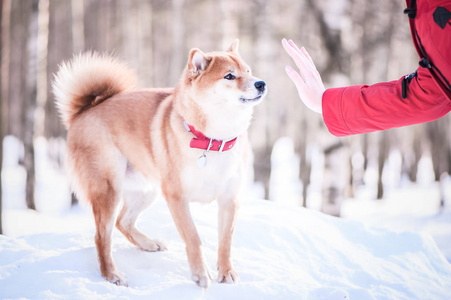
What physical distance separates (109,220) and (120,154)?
558 mm

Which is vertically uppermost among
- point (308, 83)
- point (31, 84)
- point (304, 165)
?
point (31, 84)

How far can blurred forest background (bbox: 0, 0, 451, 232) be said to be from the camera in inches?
193

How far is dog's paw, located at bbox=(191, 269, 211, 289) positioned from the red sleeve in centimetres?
137

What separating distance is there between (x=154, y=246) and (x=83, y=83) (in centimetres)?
160

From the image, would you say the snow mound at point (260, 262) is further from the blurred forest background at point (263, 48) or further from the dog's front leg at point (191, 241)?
the blurred forest background at point (263, 48)

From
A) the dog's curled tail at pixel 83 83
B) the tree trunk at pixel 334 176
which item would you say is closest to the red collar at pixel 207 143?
the dog's curled tail at pixel 83 83

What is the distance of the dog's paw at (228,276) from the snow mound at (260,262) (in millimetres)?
54

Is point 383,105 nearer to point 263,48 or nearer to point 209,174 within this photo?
point 209,174

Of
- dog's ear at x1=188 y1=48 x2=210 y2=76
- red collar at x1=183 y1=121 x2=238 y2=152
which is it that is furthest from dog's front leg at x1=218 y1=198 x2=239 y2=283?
dog's ear at x1=188 y1=48 x2=210 y2=76

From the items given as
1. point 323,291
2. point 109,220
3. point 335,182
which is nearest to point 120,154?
point 109,220

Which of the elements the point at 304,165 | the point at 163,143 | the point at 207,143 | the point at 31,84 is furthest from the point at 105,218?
the point at 304,165

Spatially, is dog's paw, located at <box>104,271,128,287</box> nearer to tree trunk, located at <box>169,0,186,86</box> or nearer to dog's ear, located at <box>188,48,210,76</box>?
dog's ear, located at <box>188,48,210,76</box>

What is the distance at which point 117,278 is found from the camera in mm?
2582

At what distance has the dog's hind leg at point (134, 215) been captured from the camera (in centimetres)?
312
